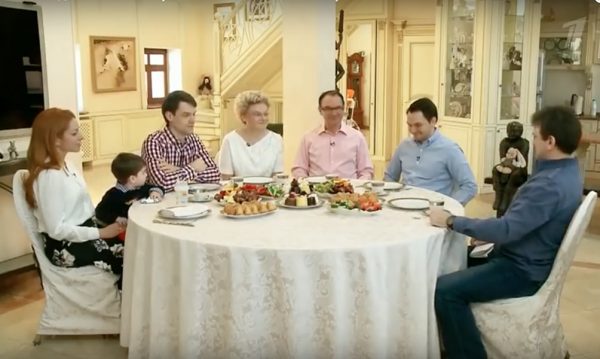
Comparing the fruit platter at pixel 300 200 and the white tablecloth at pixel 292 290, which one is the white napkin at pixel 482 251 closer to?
the white tablecloth at pixel 292 290

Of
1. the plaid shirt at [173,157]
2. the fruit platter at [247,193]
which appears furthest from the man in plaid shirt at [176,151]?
the fruit platter at [247,193]

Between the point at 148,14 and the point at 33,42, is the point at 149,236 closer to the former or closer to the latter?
the point at 33,42

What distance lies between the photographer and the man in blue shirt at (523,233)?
2.43 metres

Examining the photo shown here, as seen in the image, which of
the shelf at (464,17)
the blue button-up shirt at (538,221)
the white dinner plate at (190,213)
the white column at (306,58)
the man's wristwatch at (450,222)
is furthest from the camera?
the shelf at (464,17)

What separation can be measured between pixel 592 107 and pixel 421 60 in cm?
241

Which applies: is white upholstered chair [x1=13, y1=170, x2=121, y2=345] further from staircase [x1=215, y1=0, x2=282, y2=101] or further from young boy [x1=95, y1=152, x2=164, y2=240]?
staircase [x1=215, y1=0, x2=282, y2=101]

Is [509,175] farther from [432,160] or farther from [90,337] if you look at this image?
[90,337]

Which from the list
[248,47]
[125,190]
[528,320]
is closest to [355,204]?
[528,320]

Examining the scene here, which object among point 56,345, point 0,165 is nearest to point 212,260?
point 56,345

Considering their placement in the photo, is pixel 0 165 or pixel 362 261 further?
pixel 0 165

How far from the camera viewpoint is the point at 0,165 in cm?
369

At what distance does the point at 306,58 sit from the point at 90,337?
9.00 feet

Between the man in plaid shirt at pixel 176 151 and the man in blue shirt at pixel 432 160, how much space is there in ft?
3.76

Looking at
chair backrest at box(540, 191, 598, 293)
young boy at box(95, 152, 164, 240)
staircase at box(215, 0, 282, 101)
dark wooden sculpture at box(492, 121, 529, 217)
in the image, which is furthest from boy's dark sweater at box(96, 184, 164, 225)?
staircase at box(215, 0, 282, 101)
